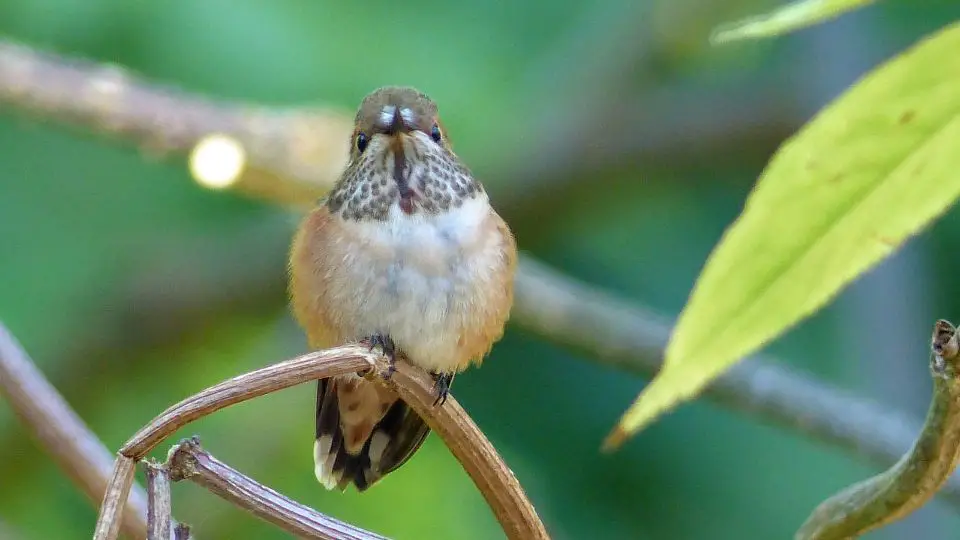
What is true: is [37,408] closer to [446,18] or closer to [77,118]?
[77,118]

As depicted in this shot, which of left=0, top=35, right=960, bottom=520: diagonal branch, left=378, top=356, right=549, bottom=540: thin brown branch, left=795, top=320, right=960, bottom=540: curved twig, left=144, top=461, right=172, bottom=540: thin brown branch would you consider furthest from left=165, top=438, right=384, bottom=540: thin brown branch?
left=0, top=35, right=960, bottom=520: diagonal branch

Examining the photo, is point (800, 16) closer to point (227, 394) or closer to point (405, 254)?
point (227, 394)

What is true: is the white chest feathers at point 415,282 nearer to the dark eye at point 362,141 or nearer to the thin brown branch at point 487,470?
the dark eye at point 362,141

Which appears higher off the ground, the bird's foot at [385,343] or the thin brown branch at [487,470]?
the bird's foot at [385,343]

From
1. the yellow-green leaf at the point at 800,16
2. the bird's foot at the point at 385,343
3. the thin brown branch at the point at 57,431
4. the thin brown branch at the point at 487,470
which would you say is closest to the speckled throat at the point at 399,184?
the bird's foot at the point at 385,343

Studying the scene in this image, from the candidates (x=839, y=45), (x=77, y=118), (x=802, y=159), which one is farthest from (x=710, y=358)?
(x=839, y=45)

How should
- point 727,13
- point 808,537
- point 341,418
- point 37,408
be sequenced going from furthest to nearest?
point 727,13, point 341,418, point 37,408, point 808,537

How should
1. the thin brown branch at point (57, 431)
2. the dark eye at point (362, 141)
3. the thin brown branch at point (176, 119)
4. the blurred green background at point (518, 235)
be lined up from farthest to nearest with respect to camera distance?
the blurred green background at point (518, 235), the thin brown branch at point (176, 119), the dark eye at point (362, 141), the thin brown branch at point (57, 431)
